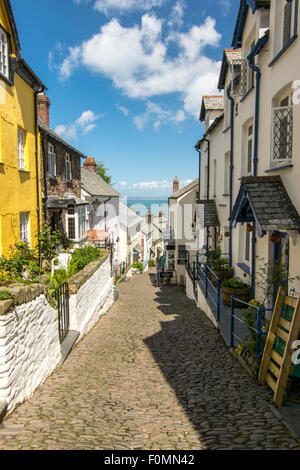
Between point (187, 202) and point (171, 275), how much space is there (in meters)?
6.40

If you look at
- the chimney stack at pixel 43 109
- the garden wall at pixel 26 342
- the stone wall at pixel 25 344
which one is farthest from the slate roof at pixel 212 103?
the stone wall at pixel 25 344

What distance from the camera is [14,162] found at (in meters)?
10.2

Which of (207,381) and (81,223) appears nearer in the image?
(207,381)

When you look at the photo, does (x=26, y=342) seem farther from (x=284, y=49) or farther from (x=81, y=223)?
(x=81, y=223)

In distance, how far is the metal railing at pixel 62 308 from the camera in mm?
6758

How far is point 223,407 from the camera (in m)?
4.66

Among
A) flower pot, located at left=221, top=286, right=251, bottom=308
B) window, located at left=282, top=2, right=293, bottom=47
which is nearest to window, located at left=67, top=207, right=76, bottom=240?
flower pot, located at left=221, top=286, right=251, bottom=308

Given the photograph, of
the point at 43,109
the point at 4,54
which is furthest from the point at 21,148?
the point at 43,109

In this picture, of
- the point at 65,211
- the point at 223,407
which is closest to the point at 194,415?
the point at 223,407

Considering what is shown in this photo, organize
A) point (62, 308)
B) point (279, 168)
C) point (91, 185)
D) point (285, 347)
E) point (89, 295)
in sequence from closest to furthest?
point (285, 347), point (279, 168), point (62, 308), point (89, 295), point (91, 185)

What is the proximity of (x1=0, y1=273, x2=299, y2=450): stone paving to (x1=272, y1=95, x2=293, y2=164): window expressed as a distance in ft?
14.6

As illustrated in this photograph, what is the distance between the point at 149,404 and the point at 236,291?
16.9 feet

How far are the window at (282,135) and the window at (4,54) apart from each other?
24.9 feet

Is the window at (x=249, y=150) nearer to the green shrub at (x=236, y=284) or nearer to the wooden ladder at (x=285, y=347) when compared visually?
the green shrub at (x=236, y=284)
